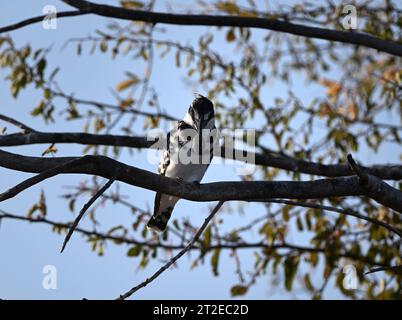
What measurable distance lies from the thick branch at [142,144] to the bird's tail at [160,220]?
975mm

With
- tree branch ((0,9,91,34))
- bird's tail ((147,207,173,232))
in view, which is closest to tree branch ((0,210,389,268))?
bird's tail ((147,207,173,232))

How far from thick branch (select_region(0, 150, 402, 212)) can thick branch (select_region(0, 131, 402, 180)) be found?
109 centimetres

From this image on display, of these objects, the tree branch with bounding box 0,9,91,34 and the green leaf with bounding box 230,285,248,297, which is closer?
the tree branch with bounding box 0,9,91,34

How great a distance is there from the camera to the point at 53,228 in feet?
19.5

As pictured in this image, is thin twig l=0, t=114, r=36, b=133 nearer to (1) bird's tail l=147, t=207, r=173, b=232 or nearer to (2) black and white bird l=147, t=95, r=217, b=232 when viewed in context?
(2) black and white bird l=147, t=95, r=217, b=232

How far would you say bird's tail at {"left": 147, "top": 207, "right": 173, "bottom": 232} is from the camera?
20.5 feet

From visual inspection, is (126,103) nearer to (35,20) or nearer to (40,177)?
(35,20)

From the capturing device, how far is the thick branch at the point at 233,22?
4.86 meters

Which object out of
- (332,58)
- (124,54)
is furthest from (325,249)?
(332,58)

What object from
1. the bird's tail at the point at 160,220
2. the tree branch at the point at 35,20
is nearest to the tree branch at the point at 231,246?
the bird's tail at the point at 160,220

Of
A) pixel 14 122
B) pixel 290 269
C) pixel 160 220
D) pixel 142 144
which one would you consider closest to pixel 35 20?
pixel 14 122

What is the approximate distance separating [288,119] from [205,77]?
832 millimetres
